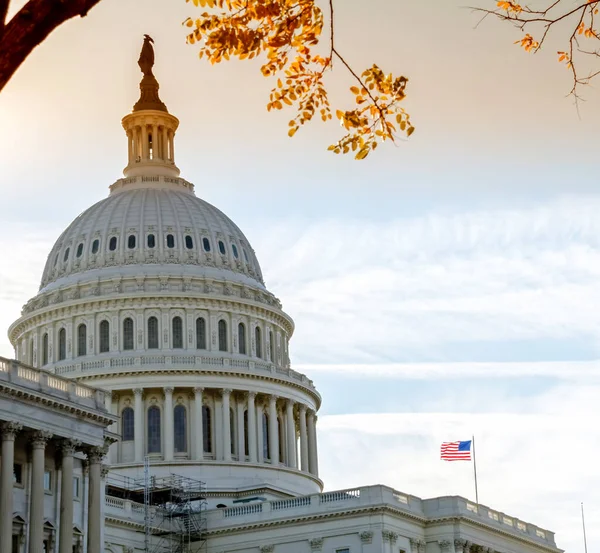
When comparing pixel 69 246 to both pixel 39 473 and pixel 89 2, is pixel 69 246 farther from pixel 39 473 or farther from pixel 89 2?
pixel 89 2

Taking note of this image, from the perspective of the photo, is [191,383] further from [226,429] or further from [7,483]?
[7,483]

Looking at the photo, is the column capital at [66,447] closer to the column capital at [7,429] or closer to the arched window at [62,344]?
the column capital at [7,429]

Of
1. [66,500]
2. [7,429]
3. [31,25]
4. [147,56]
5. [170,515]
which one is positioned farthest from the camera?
[147,56]

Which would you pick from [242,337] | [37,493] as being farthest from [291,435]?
[37,493]

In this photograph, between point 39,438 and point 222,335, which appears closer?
point 39,438

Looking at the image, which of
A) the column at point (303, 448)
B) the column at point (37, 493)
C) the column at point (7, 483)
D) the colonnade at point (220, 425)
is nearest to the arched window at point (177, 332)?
the colonnade at point (220, 425)

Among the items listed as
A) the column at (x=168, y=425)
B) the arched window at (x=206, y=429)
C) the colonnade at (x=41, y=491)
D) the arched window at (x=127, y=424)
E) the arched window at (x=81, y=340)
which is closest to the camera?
the colonnade at (x=41, y=491)

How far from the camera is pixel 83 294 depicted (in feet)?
446

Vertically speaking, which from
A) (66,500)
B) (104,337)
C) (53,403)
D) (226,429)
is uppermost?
(104,337)

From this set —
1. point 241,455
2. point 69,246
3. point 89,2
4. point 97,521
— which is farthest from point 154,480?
point 89,2

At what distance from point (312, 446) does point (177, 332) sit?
1766 centimetres

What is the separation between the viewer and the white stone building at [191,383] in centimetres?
10656

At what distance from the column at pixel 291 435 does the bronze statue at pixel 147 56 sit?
42085mm

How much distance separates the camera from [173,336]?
439 ft
